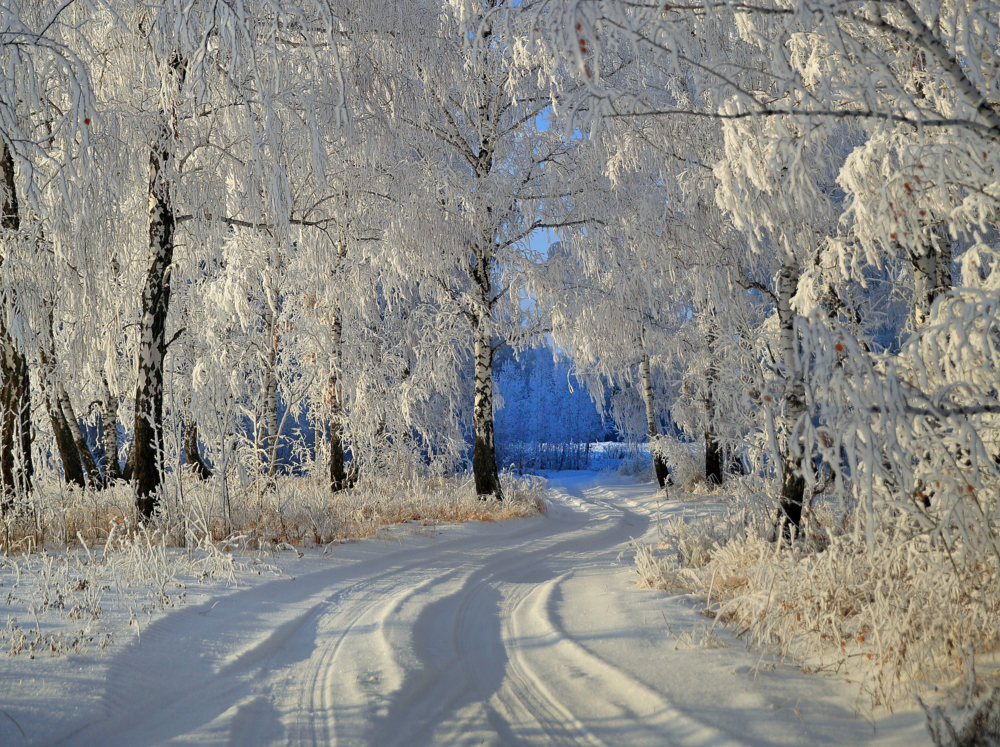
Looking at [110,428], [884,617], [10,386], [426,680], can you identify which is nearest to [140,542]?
[10,386]

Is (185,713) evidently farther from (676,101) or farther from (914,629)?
(676,101)

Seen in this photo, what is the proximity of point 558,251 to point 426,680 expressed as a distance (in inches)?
334

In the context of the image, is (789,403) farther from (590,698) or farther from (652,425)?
(652,425)

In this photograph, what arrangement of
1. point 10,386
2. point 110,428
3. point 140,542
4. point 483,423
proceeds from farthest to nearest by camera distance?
point 110,428
point 483,423
point 10,386
point 140,542

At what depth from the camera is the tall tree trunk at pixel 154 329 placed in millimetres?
6203

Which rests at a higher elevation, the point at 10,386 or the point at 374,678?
the point at 10,386

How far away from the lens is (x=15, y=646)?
2.89 metres

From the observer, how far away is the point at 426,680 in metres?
3.01

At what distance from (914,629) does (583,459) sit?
102 feet

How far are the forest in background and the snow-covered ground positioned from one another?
1.51ft

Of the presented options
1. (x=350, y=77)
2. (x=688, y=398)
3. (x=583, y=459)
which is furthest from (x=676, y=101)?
(x=583, y=459)

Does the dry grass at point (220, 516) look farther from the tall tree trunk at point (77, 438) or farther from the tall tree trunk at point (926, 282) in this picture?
the tall tree trunk at point (926, 282)

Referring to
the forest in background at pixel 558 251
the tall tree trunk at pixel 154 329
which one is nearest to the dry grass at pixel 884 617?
the forest in background at pixel 558 251

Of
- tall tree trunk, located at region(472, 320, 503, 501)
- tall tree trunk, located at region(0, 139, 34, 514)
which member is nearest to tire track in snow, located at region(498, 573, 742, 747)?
tall tree trunk, located at region(0, 139, 34, 514)
